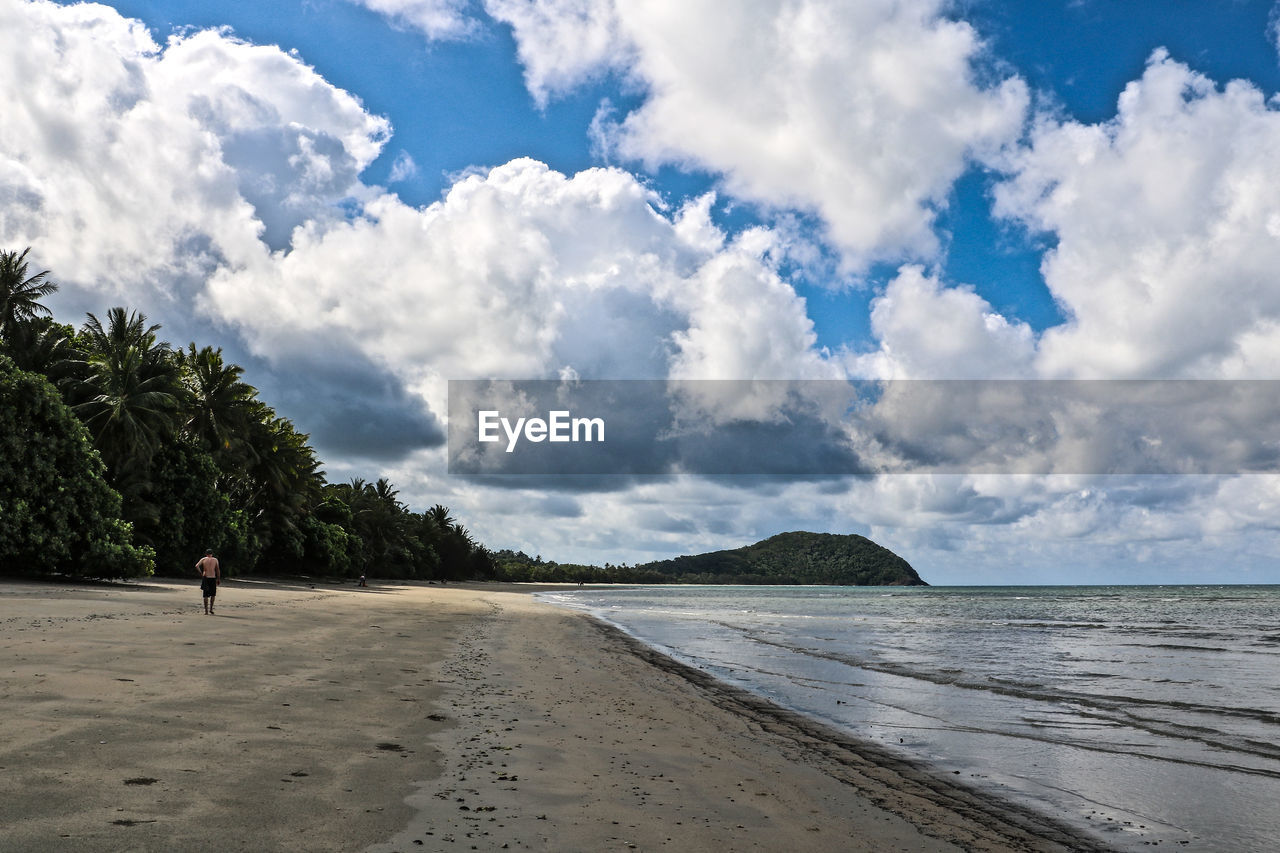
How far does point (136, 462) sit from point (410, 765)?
134 ft

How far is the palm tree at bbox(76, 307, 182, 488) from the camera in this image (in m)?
38.0

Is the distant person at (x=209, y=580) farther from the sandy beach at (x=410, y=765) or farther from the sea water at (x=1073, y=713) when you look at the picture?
the sea water at (x=1073, y=713)

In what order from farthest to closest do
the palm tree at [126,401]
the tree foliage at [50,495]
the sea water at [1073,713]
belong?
the palm tree at [126,401] < the tree foliage at [50,495] < the sea water at [1073,713]

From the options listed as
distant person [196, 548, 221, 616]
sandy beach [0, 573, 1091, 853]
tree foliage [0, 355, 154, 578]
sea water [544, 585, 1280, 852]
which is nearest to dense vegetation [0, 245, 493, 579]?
tree foliage [0, 355, 154, 578]

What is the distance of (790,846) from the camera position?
5770 mm

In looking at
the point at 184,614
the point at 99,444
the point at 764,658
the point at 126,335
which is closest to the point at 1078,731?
the point at 764,658

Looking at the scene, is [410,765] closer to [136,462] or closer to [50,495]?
[50,495]

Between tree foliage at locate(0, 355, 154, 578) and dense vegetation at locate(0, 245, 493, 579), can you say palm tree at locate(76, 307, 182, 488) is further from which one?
tree foliage at locate(0, 355, 154, 578)

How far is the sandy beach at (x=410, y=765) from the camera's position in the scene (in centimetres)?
522

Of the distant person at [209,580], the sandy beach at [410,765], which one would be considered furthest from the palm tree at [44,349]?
the sandy beach at [410,765]

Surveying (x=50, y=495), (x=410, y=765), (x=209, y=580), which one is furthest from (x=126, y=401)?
(x=410, y=765)

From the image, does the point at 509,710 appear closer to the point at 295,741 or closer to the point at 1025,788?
the point at 295,741

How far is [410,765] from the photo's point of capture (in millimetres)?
6953

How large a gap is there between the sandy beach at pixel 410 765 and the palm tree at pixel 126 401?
27.7 meters
